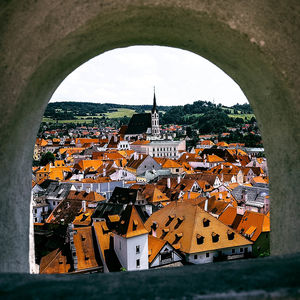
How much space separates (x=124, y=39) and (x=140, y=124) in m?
120

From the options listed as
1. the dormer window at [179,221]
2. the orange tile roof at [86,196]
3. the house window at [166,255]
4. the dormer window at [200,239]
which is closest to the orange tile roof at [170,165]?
the orange tile roof at [86,196]

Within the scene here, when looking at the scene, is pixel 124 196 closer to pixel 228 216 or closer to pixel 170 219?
pixel 170 219

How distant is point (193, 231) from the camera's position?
25.2 m

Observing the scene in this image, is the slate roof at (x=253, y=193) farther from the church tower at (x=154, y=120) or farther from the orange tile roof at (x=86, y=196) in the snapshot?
the church tower at (x=154, y=120)

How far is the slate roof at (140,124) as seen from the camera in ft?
393

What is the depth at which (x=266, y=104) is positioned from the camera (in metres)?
2.47

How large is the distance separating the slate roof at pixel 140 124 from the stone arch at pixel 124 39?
116905 mm

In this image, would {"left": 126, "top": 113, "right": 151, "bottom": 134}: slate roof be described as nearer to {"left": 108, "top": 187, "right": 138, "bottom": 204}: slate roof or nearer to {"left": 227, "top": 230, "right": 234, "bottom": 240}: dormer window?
{"left": 108, "top": 187, "right": 138, "bottom": 204}: slate roof

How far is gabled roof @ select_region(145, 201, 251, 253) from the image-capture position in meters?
24.6

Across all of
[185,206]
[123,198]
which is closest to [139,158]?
[123,198]

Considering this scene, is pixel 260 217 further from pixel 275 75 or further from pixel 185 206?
pixel 275 75

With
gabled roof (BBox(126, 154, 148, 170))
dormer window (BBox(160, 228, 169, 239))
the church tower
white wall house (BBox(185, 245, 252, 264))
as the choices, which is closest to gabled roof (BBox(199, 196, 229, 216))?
dormer window (BBox(160, 228, 169, 239))

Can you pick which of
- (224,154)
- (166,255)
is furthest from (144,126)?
(166,255)

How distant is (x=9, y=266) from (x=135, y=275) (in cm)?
109
